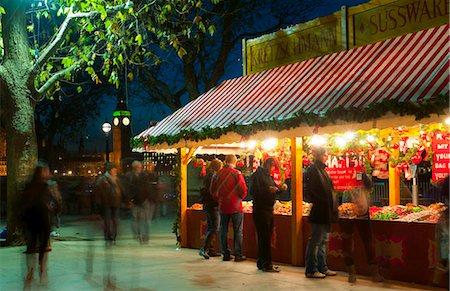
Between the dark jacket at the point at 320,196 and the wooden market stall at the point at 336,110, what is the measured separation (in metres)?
0.73

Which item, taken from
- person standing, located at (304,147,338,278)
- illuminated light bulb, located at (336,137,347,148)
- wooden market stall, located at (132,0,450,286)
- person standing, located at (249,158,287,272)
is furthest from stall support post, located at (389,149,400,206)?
person standing, located at (304,147,338,278)

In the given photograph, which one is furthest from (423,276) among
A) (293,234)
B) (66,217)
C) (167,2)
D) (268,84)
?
(66,217)

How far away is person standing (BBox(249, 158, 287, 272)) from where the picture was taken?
384 inches

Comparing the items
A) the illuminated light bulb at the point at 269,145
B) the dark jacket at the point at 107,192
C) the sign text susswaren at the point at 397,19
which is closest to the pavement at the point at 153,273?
the dark jacket at the point at 107,192

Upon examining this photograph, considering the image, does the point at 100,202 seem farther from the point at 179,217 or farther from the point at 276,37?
the point at 276,37

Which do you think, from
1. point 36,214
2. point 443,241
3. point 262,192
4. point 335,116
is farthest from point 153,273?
point 443,241

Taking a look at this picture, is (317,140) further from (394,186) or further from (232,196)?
(394,186)

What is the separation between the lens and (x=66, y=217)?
25.4 m

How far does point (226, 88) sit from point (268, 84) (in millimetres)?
1698

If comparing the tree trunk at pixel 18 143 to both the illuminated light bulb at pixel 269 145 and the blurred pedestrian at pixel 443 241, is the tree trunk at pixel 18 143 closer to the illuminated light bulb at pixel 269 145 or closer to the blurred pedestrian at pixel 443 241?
the illuminated light bulb at pixel 269 145

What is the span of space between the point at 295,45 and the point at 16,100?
7.50m

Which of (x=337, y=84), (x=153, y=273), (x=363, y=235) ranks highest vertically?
(x=337, y=84)

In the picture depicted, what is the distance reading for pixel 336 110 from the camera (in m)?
8.73

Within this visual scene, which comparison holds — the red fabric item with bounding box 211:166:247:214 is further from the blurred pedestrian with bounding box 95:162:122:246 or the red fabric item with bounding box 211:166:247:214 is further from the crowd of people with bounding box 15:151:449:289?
the blurred pedestrian with bounding box 95:162:122:246
